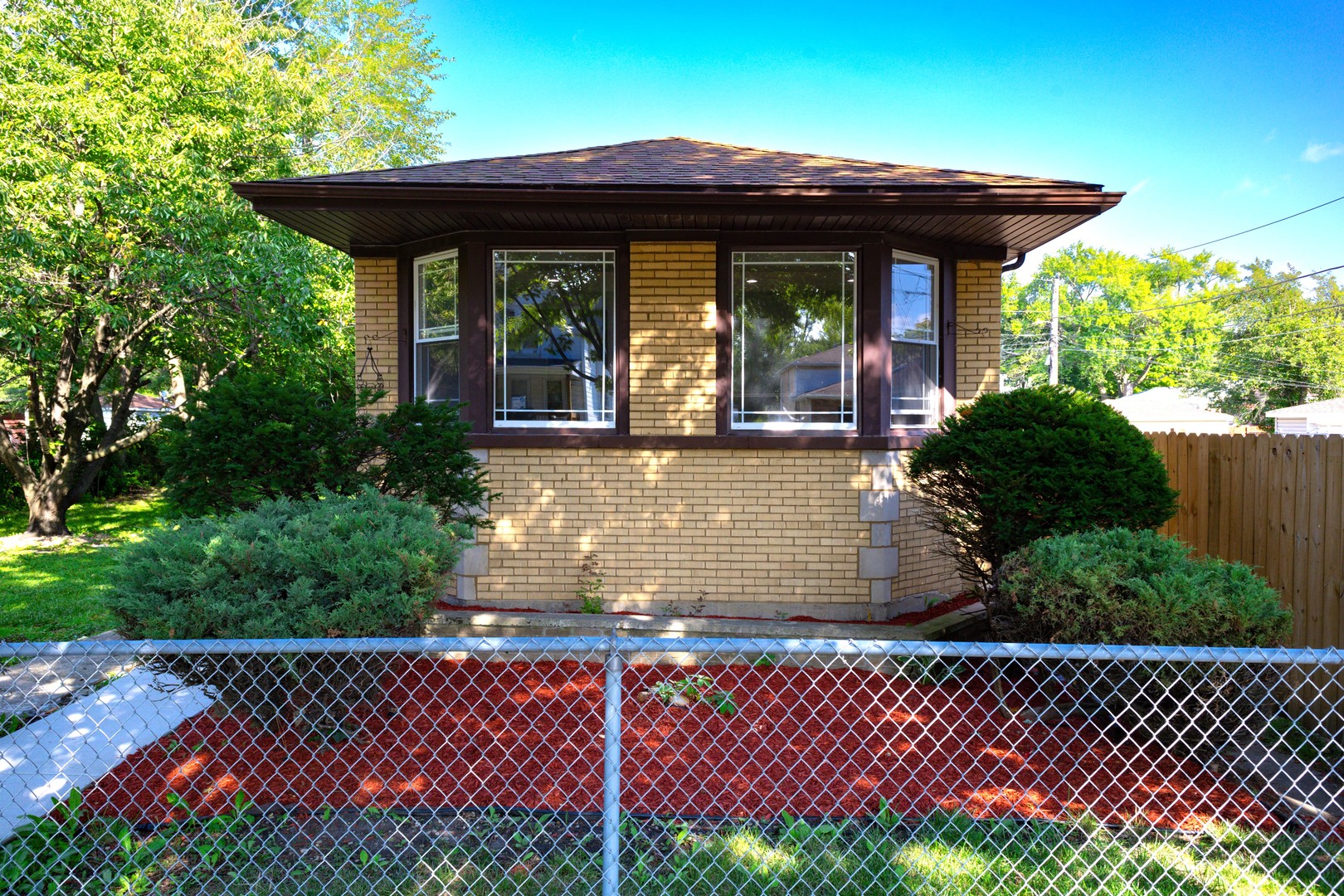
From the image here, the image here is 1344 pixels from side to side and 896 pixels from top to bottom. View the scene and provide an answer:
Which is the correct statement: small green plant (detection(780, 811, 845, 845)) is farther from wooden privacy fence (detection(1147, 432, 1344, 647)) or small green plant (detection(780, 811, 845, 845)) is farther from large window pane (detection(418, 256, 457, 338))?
large window pane (detection(418, 256, 457, 338))

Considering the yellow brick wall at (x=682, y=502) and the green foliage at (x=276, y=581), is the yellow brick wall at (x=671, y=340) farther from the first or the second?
the green foliage at (x=276, y=581)

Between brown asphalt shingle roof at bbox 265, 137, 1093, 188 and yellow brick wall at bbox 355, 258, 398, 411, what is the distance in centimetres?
99

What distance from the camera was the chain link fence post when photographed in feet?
8.00

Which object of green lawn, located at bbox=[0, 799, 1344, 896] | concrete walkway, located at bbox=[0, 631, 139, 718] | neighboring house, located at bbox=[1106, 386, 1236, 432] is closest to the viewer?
green lawn, located at bbox=[0, 799, 1344, 896]

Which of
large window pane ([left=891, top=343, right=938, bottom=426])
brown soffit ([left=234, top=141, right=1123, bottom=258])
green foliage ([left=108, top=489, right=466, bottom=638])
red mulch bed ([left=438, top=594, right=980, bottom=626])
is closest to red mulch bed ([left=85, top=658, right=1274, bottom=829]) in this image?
green foliage ([left=108, top=489, right=466, bottom=638])

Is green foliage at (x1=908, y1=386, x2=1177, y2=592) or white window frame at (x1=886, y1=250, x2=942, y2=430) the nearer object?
green foliage at (x1=908, y1=386, x2=1177, y2=592)

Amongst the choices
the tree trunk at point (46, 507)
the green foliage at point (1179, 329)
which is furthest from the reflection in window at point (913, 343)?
the green foliage at point (1179, 329)

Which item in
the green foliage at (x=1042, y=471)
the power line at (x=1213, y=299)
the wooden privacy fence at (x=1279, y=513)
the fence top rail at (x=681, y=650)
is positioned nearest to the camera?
the fence top rail at (x=681, y=650)

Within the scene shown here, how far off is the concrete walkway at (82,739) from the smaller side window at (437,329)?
3185mm

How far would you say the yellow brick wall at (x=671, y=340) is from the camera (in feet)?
23.1

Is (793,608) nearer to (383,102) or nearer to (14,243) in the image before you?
(14,243)

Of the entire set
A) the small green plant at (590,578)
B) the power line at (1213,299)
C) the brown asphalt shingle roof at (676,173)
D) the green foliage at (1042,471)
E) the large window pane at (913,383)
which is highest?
the power line at (1213,299)

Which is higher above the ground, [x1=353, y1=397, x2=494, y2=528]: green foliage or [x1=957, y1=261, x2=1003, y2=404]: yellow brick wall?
[x1=957, y1=261, x2=1003, y2=404]: yellow brick wall

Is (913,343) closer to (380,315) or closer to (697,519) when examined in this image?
(697,519)
